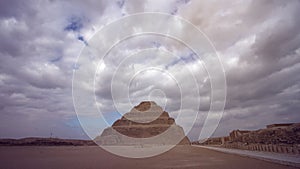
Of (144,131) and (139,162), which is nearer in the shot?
(139,162)

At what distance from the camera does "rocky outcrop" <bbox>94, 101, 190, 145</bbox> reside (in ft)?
520

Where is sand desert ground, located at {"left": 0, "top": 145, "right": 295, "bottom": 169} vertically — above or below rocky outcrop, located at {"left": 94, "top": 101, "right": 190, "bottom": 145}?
below

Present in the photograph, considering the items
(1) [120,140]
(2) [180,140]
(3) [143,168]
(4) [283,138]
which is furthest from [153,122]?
(3) [143,168]

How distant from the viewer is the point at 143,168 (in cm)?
1770

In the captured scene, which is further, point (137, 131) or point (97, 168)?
point (137, 131)

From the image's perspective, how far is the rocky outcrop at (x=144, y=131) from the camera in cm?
15838

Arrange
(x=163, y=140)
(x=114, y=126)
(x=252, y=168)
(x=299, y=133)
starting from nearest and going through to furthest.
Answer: (x=252, y=168)
(x=299, y=133)
(x=163, y=140)
(x=114, y=126)

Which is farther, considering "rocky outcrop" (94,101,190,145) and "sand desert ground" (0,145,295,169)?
"rocky outcrop" (94,101,190,145)

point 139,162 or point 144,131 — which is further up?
point 144,131

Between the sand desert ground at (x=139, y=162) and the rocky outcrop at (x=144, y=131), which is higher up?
the rocky outcrop at (x=144, y=131)

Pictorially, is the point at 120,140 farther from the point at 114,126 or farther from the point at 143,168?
the point at 143,168

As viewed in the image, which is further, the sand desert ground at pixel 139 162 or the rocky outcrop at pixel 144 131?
the rocky outcrop at pixel 144 131

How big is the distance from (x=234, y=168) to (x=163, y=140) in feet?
488

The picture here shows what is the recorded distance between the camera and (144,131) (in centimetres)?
17525
